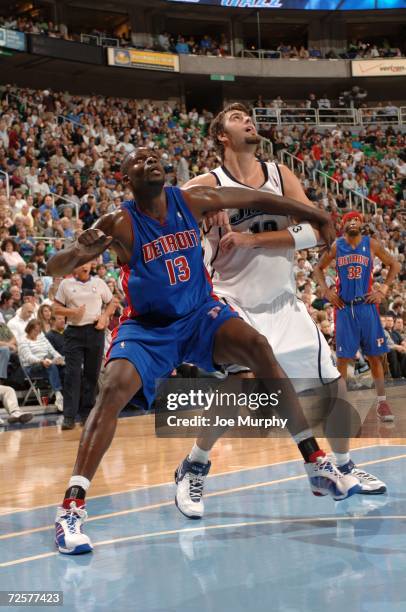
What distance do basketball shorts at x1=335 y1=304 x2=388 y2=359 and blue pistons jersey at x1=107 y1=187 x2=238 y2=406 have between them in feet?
16.1

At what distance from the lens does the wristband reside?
15.6 ft

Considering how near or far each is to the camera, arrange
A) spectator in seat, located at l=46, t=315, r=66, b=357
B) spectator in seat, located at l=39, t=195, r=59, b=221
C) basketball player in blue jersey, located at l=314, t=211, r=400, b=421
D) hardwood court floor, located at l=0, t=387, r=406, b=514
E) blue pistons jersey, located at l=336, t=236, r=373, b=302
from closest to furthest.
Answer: hardwood court floor, located at l=0, t=387, r=406, b=514
basketball player in blue jersey, located at l=314, t=211, r=400, b=421
blue pistons jersey, located at l=336, t=236, r=373, b=302
spectator in seat, located at l=46, t=315, r=66, b=357
spectator in seat, located at l=39, t=195, r=59, b=221

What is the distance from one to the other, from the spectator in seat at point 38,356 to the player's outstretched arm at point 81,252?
669 centimetres

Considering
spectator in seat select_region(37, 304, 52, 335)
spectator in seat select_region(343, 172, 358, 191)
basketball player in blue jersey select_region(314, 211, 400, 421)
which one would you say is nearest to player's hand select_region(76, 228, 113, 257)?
basketball player in blue jersey select_region(314, 211, 400, 421)

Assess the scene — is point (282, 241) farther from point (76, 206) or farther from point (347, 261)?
point (76, 206)

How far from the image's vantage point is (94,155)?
68.4 feet

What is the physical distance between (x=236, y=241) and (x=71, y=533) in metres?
1.72

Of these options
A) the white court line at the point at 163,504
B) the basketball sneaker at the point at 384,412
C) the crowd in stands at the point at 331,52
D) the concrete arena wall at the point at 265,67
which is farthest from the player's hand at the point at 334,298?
the crowd in stands at the point at 331,52

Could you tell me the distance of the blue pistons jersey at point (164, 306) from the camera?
171 inches

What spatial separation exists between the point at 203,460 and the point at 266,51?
29.4 metres

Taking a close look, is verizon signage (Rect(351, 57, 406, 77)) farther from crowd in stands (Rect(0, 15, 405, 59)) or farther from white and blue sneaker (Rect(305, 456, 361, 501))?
white and blue sneaker (Rect(305, 456, 361, 501))

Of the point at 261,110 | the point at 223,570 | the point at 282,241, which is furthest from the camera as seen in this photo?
the point at 261,110

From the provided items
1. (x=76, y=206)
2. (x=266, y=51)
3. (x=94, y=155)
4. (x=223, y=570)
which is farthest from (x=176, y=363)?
(x=266, y=51)

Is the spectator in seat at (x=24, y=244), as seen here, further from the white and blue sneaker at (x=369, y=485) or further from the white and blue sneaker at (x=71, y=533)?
the white and blue sneaker at (x=71, y=533)
